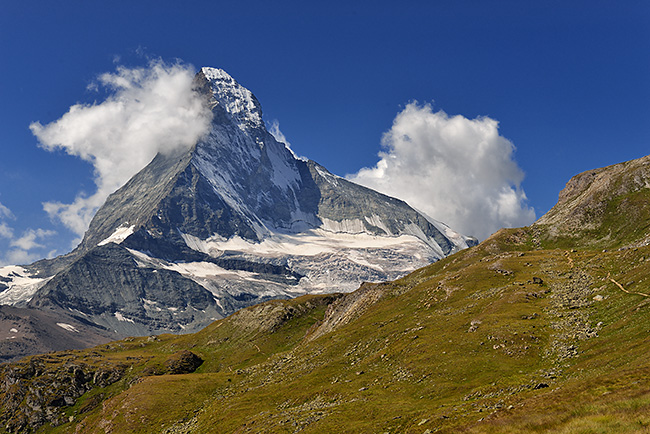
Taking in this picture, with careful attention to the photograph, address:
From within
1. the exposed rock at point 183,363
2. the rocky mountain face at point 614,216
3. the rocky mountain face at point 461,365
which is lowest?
the rocky mountain face at point 461,365

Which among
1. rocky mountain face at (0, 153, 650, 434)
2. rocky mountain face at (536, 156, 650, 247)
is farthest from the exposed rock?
rocky mountain face at (536, 156, 650, 247)

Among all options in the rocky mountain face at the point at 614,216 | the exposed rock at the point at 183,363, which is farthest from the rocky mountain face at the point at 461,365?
the exposed rock at the point at 183,363


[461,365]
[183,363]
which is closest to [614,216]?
[461,365]

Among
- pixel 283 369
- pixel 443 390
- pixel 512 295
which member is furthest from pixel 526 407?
pixel 283 369

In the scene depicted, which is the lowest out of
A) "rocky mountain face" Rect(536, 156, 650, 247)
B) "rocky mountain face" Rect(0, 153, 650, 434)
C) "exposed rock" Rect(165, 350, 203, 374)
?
"rocky mountain face" Rect(0, 153, 650, 434)

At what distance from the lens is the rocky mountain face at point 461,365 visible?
159 ft

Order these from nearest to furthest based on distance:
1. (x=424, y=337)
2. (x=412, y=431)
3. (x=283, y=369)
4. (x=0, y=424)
→ (x=412, y=431) → (x=424, y=337) → (x=283, y=369) → (x=0, y=424)

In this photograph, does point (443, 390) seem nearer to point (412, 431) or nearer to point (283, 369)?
point (412, 431)

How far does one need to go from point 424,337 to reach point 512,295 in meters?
23.0

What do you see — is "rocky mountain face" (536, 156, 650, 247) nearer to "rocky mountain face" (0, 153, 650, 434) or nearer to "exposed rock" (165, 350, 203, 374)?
"rocky mountain face" (0, 153, 650, 434)

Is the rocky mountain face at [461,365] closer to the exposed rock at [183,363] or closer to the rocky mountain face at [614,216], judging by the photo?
the rocky mountain face at [614,216]

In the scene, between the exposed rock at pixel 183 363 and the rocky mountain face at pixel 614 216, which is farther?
the exposed rock at pixel 183 363

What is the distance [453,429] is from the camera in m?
45.1

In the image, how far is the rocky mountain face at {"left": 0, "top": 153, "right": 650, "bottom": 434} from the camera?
4831 cm
